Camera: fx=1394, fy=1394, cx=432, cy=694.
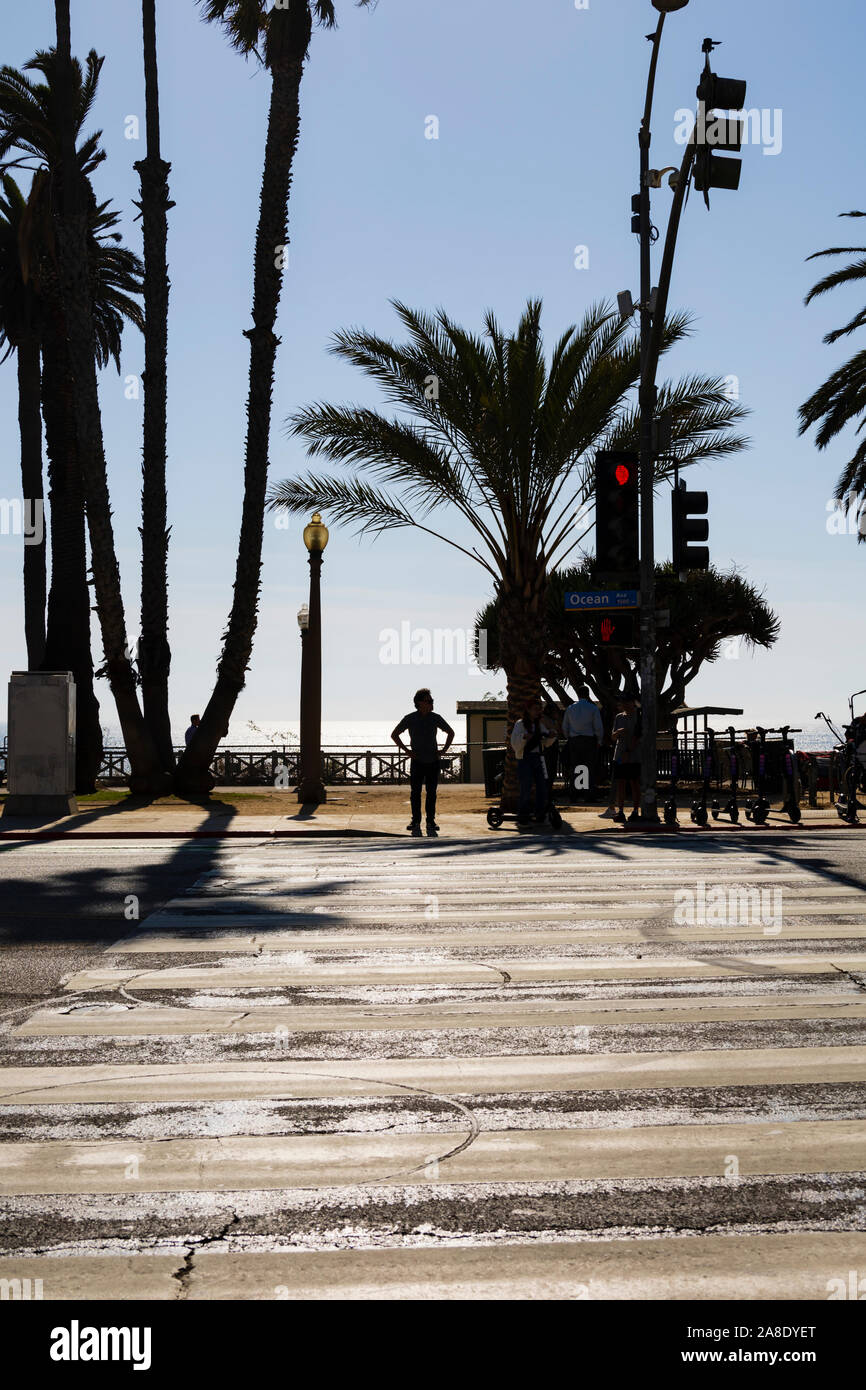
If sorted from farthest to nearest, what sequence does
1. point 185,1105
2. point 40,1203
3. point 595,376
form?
1. point 595,376
2. point 185,1105
3. point 40,1203

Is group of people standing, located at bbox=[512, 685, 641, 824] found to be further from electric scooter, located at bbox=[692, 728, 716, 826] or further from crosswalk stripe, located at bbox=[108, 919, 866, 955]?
crosswalk stripe, located at bbox=[108, 919, 866, 955]

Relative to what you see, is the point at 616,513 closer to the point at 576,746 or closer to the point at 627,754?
the point at 627,754

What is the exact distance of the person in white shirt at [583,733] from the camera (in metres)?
22.4

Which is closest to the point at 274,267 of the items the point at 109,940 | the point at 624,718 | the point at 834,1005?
the point at 624,718

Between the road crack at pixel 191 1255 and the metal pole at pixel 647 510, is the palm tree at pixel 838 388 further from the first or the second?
the road crack at pixel 191 1255

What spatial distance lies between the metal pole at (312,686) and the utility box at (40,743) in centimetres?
398

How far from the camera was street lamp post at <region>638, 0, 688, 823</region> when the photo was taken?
62.2 feet

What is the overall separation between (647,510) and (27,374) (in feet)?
94.1

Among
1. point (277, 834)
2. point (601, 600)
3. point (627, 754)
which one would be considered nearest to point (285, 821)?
point (277, 834)

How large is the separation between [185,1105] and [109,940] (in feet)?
13.1

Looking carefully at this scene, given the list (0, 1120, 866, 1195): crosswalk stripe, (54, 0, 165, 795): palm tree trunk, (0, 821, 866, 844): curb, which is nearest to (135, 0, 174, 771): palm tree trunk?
(54, 0, 165, 795): palm tree trunk

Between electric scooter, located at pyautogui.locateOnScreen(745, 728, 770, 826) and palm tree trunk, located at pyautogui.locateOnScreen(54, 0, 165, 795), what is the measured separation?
11039mm
